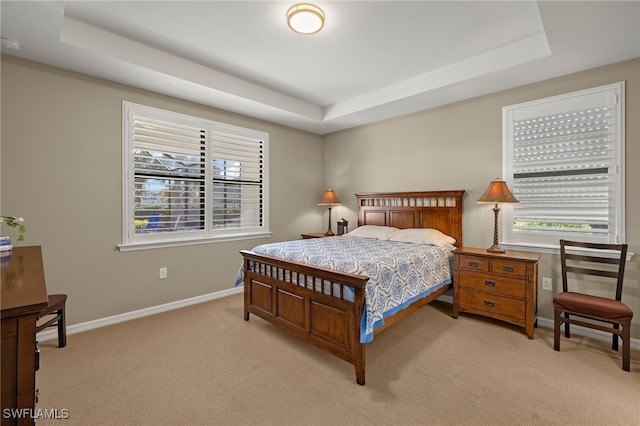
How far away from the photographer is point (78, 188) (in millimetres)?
2965

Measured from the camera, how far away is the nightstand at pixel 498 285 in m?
2.80

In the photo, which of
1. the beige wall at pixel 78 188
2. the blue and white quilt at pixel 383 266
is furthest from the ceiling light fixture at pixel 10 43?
the blue and white quilt at pixel 383 266

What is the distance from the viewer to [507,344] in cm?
268

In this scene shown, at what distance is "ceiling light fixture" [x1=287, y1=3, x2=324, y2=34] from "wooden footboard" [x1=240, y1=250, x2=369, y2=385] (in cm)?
195

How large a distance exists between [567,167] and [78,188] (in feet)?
16.2

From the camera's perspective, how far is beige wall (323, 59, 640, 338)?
8.82 ft

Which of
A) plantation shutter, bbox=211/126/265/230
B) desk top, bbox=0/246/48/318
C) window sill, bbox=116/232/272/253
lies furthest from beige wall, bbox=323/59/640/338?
desk top, bbox=0/246/48/318

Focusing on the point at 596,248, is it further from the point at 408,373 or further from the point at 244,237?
the point at 244,237

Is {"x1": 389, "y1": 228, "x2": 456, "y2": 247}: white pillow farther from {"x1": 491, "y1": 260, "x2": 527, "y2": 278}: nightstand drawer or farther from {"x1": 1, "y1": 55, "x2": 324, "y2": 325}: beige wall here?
{"x1": 1, "y1": 55, "x2": 324, "y2": 325}: beige wall

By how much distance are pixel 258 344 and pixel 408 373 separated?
131cm

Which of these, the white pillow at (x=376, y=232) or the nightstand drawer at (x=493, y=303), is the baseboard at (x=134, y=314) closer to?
the white pillow at (x=376, y=232)

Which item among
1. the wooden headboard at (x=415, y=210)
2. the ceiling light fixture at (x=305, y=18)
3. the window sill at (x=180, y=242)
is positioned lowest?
the window sill at (x=180, y=242)

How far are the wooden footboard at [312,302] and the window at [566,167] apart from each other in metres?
2.32

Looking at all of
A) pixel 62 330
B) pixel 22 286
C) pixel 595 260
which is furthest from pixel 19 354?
pixel 595 260
